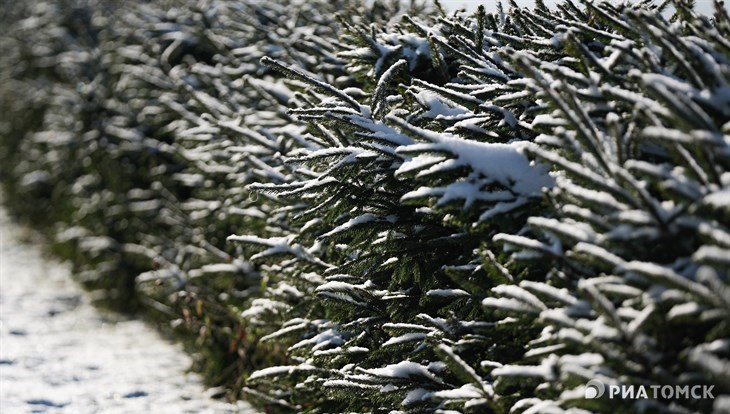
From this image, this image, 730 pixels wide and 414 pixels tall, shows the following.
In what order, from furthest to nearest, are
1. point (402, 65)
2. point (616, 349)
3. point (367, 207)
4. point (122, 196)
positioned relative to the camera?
point (122, 196)
point (402, 65)
point (367, 207)
point (616, 349)

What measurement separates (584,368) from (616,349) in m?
0.11

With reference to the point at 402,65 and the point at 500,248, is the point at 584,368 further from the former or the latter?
the point at 402,65

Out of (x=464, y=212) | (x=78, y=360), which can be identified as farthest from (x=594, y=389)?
(x=78, y=360)

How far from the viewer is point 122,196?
7.14m

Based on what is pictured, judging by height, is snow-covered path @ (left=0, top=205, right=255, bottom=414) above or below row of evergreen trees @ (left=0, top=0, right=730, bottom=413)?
below

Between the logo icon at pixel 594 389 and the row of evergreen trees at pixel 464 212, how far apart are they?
17 millimetres

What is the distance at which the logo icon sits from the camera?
6.17 feet

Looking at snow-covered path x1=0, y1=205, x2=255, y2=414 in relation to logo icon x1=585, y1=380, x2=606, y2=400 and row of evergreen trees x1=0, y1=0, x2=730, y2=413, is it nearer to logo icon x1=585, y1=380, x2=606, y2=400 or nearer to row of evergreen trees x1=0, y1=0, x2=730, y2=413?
row of evergreen trees x1=0, y1=0, x2=730, y2=413

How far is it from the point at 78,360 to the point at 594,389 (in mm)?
4736

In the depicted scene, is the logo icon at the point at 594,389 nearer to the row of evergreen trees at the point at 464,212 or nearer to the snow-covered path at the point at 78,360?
the row of evergreen trees at the point at 464,212

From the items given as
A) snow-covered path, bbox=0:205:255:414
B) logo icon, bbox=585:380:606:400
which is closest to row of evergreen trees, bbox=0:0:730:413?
logo icon, bbox=585:380:606:400

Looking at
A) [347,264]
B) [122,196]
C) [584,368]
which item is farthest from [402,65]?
[122,196]

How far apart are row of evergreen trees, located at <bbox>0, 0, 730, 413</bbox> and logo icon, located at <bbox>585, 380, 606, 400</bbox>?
0.06 feet

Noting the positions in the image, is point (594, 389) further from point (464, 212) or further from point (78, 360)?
point (78, 360)
